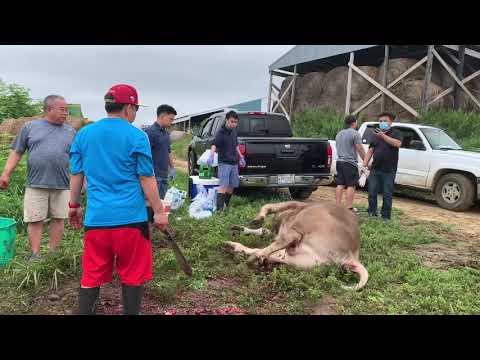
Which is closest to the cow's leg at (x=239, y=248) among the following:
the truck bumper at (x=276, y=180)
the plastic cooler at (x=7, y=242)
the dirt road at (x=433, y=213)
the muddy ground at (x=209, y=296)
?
the muddy ground at (x=209, y=296)

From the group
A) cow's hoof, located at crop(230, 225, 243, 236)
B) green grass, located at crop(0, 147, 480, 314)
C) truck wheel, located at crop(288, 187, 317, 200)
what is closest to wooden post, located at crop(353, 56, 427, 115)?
truck wheel, located at crop(288, 187, 317, 200)

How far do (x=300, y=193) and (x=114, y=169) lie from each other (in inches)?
288

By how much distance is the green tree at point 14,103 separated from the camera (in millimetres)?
15312

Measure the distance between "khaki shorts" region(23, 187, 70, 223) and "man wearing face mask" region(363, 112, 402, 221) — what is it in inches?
204

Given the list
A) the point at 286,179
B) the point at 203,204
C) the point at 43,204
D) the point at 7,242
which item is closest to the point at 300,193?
the point at 286,179

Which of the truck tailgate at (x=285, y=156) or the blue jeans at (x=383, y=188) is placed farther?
the truck tailgate at (x=285, y=156)

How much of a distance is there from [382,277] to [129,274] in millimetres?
2865

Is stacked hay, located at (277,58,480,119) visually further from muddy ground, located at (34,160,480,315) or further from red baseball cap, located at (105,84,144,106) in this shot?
red baseball cap, located at (105,84,144,106)

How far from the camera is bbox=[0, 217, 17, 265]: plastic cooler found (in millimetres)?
4676

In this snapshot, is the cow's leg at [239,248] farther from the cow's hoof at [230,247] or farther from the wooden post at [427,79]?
the wooden post at [427,79]

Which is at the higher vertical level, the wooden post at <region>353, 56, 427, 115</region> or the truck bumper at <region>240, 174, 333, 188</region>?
the wooden post at <region>353, 56, 427, 115</region>

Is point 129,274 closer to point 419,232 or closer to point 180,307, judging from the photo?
point 180,307

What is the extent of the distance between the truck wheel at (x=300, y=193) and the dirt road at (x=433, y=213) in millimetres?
553
